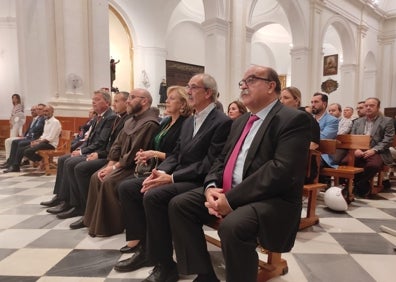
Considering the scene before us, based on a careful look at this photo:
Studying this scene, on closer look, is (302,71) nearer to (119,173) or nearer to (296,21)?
(296,21)

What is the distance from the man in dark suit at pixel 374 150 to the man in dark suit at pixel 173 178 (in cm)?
299

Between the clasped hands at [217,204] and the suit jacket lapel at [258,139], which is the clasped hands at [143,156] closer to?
the clasped hands at [217,204]

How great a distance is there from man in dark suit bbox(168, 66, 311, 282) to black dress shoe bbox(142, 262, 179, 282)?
0.75ft

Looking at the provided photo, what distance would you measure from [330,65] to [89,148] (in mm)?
12531

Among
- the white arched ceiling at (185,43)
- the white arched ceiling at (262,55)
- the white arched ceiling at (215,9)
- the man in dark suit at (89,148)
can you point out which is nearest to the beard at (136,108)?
the man in dark suit at (89,148)

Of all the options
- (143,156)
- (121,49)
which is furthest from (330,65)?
(143,156)

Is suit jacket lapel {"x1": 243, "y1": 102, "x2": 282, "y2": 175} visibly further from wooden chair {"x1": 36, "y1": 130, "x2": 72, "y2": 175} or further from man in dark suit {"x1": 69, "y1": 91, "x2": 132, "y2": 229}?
wooden chair {"x1": 36, "y1": 130, "x2": 72, "y2": 175}

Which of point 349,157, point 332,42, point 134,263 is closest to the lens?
point 134,263

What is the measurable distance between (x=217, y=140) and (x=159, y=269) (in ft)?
3.22

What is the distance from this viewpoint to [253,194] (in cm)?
165

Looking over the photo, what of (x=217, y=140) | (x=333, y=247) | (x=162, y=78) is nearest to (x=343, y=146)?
(x=333, y=247)

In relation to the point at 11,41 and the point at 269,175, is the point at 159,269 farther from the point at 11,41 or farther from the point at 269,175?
the point at 11,41

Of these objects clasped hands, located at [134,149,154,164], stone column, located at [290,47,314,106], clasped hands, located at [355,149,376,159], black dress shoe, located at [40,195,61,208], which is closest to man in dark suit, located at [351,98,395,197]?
clasped hands, located at [355,149,376,159]

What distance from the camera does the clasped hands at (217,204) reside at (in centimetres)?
169
